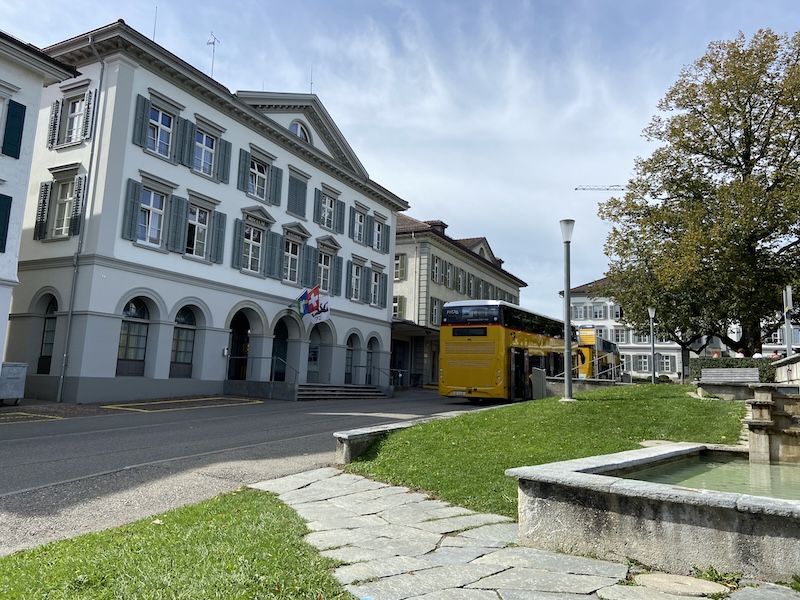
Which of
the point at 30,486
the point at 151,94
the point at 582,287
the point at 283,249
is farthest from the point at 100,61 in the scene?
the point at 582,287

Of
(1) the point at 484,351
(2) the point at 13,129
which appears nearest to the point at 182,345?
(2) the point at 13,129

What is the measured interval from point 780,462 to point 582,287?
251 feet

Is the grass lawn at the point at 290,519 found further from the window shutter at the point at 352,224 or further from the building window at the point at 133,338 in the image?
the window shutter at the point at 352,224

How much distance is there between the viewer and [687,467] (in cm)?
703

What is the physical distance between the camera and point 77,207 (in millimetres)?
21516

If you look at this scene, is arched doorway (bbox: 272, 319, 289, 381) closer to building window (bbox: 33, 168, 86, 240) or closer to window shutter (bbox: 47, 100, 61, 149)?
building window (bbox: 33, 168, 86, 240)

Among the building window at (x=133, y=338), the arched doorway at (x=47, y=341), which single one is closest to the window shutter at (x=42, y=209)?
the arched doorway at (x=47, y=341)

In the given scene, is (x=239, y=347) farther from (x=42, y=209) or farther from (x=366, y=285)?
(x=42, y=209)

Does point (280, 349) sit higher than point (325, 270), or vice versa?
point (325, 270)

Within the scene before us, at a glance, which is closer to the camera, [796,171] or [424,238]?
[796,171]

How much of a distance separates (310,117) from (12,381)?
62.0 feet

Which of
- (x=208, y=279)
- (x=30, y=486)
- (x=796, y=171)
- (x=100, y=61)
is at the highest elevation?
(x=100, y=61)

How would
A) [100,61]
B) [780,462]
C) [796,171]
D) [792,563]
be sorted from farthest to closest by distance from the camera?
[796,171], [100,61], [780,462], [792,563]

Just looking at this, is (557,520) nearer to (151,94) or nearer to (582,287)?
(151,94)
